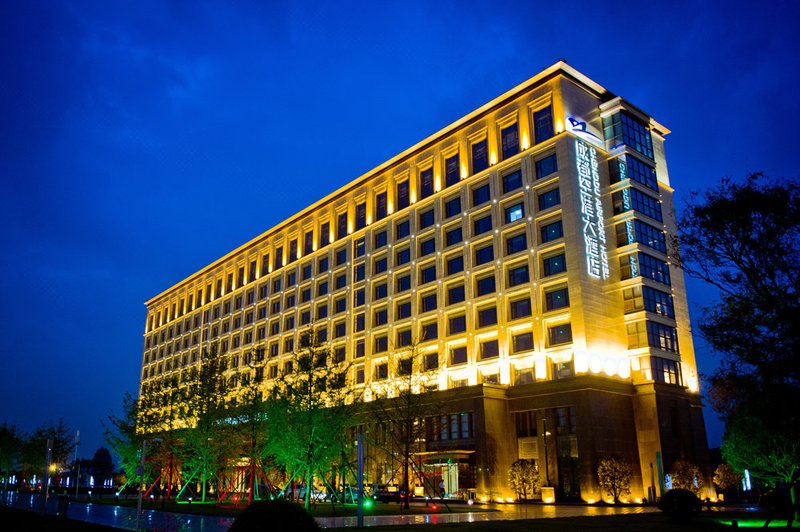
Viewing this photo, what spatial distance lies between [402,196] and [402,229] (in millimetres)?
4359

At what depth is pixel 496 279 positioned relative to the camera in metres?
62.2

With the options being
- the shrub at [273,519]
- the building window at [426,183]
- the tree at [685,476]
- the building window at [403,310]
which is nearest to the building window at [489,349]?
the building window at [403,310]

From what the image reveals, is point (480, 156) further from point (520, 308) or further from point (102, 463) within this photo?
point (102, 463)

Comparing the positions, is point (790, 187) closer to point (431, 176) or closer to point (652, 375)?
point (652, 375)

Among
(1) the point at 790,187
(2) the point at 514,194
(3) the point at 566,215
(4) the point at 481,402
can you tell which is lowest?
(4) the point at 481,402

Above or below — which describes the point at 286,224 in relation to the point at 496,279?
above

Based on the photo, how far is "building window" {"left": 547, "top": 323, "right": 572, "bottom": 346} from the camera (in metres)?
55.8

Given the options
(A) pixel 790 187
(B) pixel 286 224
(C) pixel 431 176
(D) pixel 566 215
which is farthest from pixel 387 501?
(B) pixel 286 224

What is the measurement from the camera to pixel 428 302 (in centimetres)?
6975

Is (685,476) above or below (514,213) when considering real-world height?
below

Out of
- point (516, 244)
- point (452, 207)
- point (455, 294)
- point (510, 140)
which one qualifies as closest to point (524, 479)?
point (455, 294)

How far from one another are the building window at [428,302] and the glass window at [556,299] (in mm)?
14412

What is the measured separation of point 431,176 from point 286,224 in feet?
104

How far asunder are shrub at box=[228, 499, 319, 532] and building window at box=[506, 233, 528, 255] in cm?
5031
